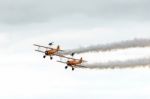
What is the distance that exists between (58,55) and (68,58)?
107 inches

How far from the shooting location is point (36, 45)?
9744 cm

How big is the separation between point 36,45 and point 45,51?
377 centimetres

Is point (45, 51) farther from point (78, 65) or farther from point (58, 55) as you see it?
point (78, 65)

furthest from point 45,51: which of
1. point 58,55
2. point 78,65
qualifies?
point 78,65

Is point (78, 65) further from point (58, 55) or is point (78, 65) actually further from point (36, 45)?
point (36, 45)

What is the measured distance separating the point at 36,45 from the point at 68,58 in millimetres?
9908

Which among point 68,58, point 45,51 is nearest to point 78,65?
point 68,58

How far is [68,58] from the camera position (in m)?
93.4

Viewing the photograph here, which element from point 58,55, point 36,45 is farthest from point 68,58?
point 36,45

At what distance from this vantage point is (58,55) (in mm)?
94062

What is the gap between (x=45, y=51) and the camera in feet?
312

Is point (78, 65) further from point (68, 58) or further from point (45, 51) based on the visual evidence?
point (45, 51)

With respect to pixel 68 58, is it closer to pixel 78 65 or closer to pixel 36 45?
pixel 78 65

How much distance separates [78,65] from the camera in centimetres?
9238
